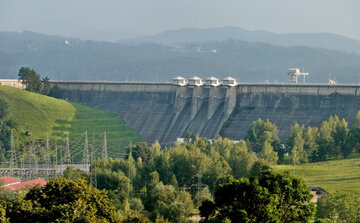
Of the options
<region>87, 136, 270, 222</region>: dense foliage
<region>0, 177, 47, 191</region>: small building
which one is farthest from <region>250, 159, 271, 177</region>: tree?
<region>0, 177, 47, 191</region>: small building

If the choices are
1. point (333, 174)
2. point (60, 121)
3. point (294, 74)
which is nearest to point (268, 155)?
point (333, 174)

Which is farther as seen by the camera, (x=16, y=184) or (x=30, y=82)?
(x=30, y=82)

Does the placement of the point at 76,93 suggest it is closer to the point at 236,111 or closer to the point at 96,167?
the point at 236,111

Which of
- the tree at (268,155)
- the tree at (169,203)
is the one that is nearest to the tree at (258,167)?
the tree at (169,203)

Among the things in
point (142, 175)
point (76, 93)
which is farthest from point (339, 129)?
point (76, 93)

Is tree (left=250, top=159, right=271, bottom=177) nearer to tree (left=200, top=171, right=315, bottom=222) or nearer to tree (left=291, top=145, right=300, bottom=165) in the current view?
tree (left=291, top=145, right=300, bottom=165)

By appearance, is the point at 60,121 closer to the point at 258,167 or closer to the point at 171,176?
the point at 171,176
